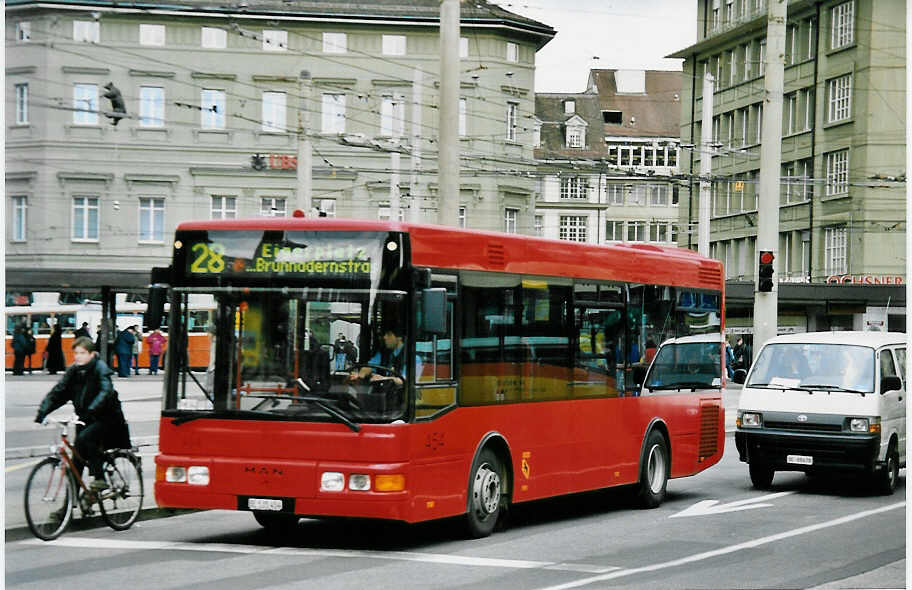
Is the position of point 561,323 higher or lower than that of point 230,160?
lower

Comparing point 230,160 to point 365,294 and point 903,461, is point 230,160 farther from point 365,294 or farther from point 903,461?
point 365,294

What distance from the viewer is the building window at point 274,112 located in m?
38.3

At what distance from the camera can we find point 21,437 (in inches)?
1025

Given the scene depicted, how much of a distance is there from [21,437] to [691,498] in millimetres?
12891

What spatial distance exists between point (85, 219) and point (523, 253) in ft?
84.0

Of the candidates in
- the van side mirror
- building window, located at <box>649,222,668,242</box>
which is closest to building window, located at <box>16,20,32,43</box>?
the van side mirror

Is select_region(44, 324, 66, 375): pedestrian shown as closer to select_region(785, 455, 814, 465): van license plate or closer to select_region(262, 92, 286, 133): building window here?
select_region(262, 92, 286, 133): building window

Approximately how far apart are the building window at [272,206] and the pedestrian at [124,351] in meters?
9.07

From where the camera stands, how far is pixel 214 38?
31.3 m

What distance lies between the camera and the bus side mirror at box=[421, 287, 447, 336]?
470 inches

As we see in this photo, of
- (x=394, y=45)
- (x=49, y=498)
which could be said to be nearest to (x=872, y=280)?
(x=394, y=45)

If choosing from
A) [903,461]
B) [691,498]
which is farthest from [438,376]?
[903,461]

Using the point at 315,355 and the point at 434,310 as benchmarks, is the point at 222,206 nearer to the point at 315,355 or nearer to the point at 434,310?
the point at 315,355

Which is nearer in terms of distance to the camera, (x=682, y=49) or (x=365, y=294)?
(x=365, y=294)
